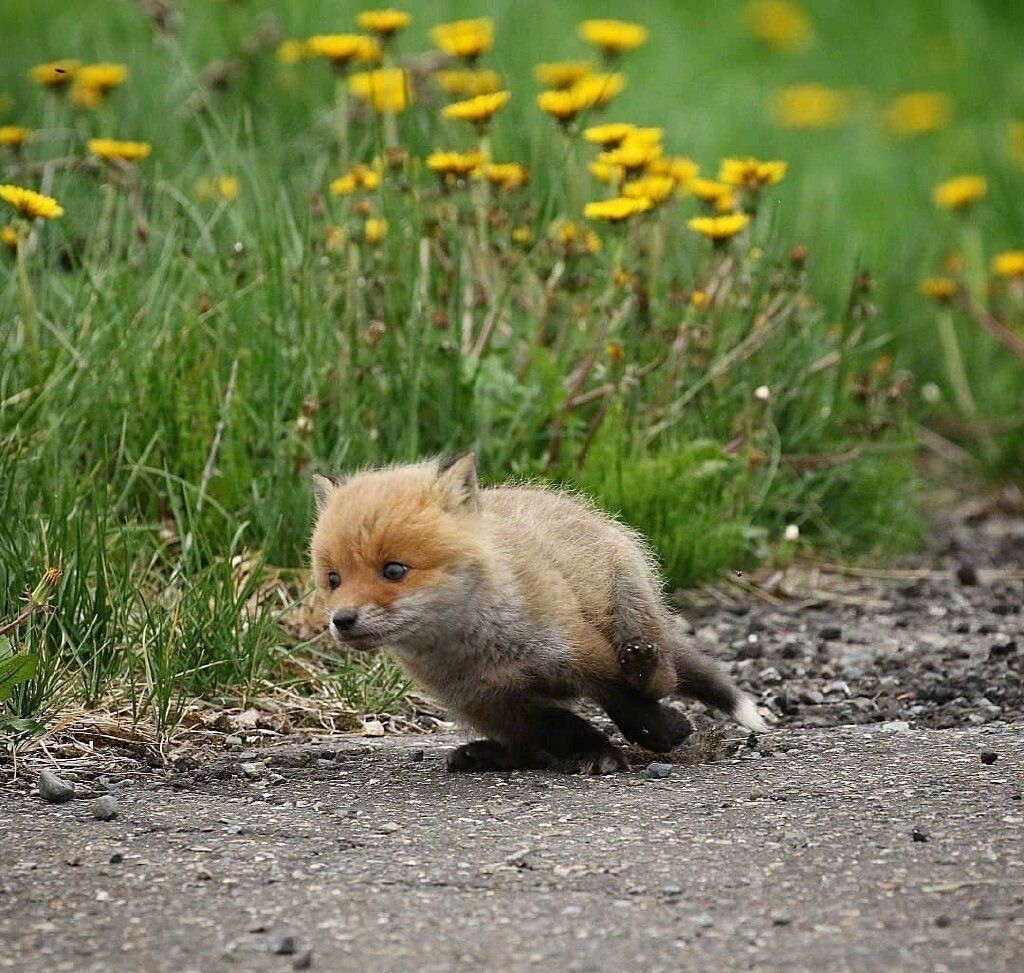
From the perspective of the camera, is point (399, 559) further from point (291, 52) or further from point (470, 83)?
point (291, 52)

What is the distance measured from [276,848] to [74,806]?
614 mm

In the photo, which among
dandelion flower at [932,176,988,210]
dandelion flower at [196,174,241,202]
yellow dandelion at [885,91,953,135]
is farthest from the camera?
yellow dandelion at [885,91,953,135]

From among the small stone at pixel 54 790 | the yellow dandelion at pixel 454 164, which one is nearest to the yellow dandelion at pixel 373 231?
the yellow dandelion at pixel 454 164

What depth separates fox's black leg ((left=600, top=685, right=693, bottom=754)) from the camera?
4.35 metres

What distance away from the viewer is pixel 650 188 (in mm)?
5977

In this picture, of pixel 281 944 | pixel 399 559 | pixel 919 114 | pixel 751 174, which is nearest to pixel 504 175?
pixel 751 174

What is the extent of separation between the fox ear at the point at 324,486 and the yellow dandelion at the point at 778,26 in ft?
33.6

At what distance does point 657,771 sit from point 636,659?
28cm

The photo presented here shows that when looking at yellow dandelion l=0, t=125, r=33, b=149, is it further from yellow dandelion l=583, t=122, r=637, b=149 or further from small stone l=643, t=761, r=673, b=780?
small stone l=643, t=761, r=673, b=780

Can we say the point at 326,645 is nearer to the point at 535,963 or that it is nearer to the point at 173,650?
the point at 173,650

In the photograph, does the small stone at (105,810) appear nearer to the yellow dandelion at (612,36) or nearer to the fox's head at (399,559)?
the fox's head at (399,559)

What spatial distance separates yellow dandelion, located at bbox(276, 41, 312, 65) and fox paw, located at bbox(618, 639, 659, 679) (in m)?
4.51

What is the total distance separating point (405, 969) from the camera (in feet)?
9.48

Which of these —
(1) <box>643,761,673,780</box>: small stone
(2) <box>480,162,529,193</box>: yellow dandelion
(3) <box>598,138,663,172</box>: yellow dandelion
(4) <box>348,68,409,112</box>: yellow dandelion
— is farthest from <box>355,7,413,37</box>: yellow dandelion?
(1) <box>643,761,673,780</box>: small stone
